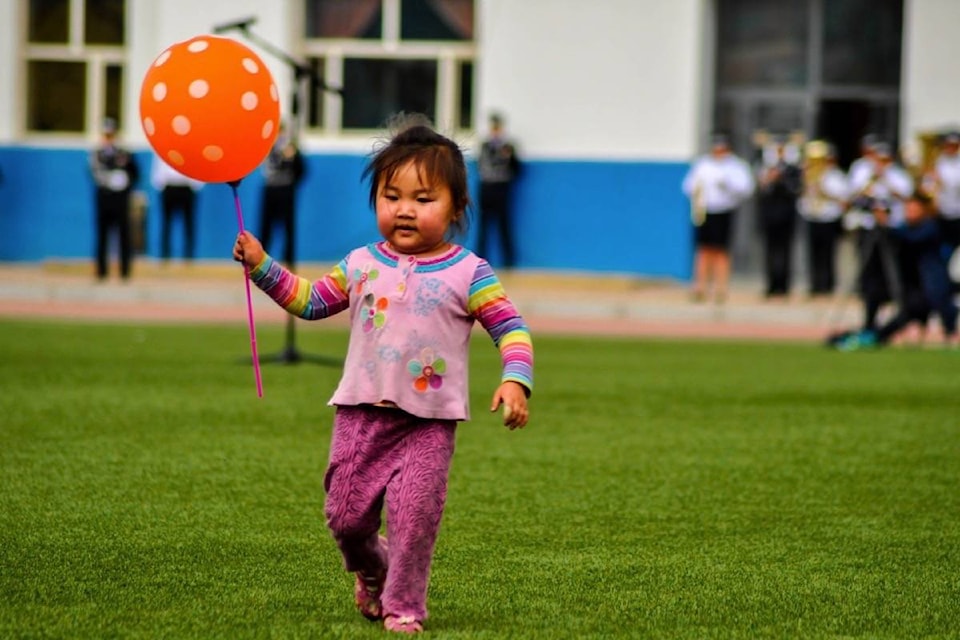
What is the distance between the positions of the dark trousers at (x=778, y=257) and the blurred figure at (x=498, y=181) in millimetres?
3635

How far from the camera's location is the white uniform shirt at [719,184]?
22.0 m

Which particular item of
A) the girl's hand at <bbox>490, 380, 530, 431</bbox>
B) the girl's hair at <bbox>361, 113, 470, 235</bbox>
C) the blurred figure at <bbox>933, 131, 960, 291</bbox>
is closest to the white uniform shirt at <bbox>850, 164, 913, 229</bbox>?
the blurred figure at <bbox>933, 131, 960, 291</bbox>

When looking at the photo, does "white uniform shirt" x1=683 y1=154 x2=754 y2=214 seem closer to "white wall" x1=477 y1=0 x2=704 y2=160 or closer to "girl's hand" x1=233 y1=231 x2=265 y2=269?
"white wall" x1=477 y1=0 x2=704 y2=160

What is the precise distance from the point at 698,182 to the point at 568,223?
3.72 metres

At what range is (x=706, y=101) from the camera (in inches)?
1034

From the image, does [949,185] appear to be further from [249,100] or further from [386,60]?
[249,100]

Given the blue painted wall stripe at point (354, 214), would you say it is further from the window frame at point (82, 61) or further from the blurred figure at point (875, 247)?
the blurred figure at point (875, 247)

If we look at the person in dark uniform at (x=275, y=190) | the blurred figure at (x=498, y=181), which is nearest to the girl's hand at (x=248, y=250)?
the person in dark uniform at (x=275, y=190)

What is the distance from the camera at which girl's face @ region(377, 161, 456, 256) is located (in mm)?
5316

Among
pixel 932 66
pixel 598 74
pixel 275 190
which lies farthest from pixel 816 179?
pixel 275 190

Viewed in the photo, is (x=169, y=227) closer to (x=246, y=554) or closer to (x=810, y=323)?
(x=810, y=323)

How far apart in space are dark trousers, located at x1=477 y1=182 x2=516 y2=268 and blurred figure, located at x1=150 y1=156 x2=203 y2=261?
3.80 meters

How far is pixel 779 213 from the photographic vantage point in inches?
915

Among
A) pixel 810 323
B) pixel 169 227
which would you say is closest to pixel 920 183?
pixel 810 323
